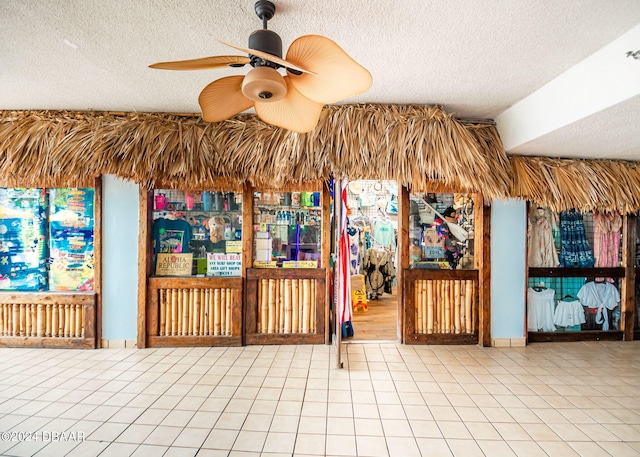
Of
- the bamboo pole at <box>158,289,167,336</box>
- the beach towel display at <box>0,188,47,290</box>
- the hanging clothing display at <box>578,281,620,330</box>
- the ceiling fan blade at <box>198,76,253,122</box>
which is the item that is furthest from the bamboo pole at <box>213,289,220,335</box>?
the hanging clothing display at <box>578,281,620,330</box>

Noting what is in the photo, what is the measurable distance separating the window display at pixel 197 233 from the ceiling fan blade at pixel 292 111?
2.30m

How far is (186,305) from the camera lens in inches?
155

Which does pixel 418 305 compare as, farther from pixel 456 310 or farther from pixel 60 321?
pixel 60 321

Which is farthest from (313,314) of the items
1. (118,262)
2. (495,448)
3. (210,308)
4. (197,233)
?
(118,262)

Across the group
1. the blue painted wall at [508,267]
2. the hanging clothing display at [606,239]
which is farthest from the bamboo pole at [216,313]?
the hanging clothing display at [606,239]

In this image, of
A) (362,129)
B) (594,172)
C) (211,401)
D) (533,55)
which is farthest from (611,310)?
(211,401)

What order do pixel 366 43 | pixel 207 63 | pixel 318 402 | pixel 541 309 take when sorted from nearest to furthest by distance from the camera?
pixel 207 63 → pixel 366 43 → pixel 318 402 → pixel 541 309

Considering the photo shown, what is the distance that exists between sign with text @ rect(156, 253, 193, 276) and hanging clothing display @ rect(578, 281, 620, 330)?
5.11m

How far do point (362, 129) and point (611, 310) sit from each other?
416cm

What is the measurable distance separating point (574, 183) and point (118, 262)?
543 centimetres

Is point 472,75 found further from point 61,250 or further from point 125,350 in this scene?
point 61,250

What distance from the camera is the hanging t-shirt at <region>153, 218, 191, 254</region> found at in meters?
4.03

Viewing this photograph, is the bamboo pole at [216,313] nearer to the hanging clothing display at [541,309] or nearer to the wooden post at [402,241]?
the wooden post at [402,241]

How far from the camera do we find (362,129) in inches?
137
